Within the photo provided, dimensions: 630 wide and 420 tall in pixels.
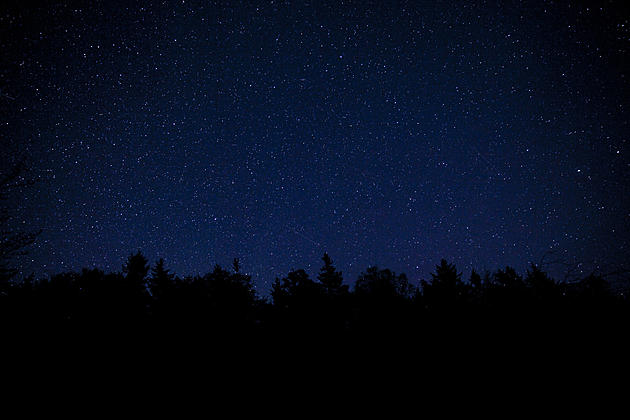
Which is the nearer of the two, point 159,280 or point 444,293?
point 444,293

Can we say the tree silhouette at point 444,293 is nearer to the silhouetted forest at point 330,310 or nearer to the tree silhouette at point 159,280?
the silhouetted forest at point 330,310

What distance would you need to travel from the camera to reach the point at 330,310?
38.9 feet

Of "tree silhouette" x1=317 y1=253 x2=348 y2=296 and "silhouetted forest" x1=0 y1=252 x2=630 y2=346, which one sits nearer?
"silhouetted forest" x1=0 y1=252 x2=630 y2=346

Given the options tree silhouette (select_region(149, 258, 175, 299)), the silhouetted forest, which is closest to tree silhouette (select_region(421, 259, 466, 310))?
the silhouetted forest

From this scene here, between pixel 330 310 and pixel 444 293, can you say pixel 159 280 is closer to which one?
pixel 330 310

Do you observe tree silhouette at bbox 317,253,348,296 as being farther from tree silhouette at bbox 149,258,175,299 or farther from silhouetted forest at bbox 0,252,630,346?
tree silhouette at bbox 149,258,175,299

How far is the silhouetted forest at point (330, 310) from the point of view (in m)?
7.28

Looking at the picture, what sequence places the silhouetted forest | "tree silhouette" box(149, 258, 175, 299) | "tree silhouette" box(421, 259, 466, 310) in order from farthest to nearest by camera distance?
1. "tree silhouette" box(149, 258, 175, 299)
2. "tree silhouette" box(421, 259, 466, 310)
3. the silhouetted forest

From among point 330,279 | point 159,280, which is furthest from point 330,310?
point 159,280

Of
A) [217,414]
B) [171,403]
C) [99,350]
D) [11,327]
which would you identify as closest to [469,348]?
[217,414]

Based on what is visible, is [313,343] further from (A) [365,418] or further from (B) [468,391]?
(B) [468,391]

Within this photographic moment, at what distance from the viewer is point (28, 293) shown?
10.7 meters

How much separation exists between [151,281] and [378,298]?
14.8 m

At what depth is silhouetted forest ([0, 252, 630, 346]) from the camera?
7.28 m
